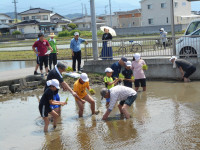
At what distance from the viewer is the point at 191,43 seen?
44.5 ft

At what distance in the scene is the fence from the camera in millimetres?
13609

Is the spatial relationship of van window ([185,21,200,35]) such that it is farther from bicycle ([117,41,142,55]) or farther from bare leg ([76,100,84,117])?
bare leg ([76,100,84,117])

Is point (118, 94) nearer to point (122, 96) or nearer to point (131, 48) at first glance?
point (122, 96)

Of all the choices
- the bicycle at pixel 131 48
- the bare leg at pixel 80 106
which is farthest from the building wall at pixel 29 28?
the bare leg at pixel 80 106

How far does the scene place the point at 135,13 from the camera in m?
92.9

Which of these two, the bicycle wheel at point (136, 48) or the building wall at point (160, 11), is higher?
the building wall at point (160, 11)

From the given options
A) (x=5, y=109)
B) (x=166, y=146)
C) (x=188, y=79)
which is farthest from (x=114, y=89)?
(x=188, y=79)

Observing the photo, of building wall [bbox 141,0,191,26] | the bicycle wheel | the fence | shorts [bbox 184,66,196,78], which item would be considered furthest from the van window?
building wall [bbox 141,0,191,26]

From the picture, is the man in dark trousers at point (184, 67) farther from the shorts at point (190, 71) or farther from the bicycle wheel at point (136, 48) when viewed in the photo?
the bicycle wheel at point (136, 48)

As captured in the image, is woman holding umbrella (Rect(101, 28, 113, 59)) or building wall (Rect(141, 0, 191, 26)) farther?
building wall (Rect(141, 0, 191, 26))

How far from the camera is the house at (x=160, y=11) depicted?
69.1 metres

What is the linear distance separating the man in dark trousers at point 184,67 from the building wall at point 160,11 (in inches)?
2256

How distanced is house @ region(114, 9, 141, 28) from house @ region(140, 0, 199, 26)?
1232 centimetres

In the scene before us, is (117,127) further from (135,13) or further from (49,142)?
(135,13)
